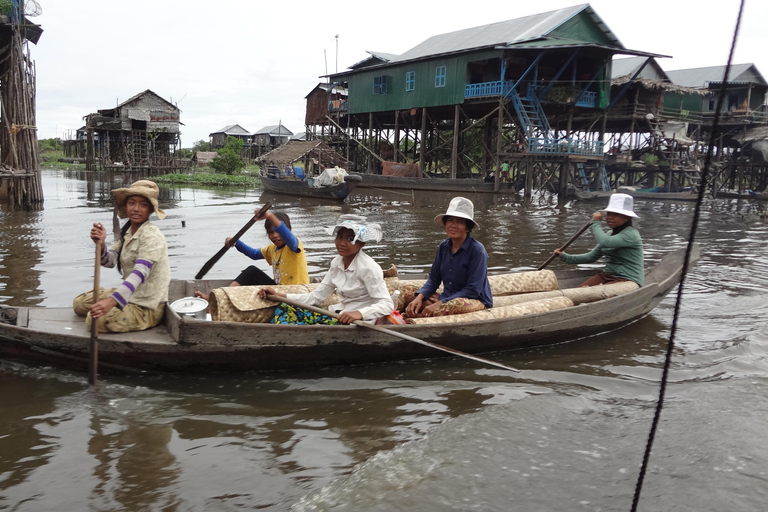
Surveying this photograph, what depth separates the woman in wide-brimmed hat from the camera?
3910 millimetres

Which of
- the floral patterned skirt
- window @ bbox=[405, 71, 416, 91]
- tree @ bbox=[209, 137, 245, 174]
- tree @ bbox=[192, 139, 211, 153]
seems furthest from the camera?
tree @ bbox=[192, 139, 211, 153]

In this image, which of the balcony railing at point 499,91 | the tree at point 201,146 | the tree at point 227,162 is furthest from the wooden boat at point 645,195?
the tree at point 201,146

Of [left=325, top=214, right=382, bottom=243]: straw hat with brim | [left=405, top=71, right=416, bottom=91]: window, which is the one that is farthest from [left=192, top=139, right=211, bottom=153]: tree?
[left=325, top=214, right=382, bottom=243]: straw hat with brim

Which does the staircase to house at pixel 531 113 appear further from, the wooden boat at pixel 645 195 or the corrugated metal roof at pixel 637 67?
the corrugated metal roof at pixel 637 67

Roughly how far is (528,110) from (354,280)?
67.4 ft

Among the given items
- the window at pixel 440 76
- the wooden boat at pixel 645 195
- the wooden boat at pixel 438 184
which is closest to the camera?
the wooden boat at pixel 438 184

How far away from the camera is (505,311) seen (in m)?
5.07

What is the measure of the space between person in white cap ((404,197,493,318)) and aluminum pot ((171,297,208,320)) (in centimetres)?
178

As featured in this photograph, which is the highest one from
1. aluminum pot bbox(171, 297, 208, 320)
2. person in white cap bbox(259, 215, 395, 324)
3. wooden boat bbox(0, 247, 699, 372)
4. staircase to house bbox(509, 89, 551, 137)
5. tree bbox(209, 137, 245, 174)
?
staircase to house bbox(509, 89, 551, 137)

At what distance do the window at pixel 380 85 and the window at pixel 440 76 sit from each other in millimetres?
3565

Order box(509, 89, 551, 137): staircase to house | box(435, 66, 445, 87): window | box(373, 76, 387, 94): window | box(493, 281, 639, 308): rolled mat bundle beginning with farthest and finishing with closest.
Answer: box(373, 76, 387, 94): window
box(435, 66, 445, 87): window
box(509, 89, 551, 137): staircase to house
box(493, 281, 639, 308): rolled mat bundle

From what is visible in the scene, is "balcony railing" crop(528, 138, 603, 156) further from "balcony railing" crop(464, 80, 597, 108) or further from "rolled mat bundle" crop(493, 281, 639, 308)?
"rolled mat bundle" crop(493, 281, 639, 308)

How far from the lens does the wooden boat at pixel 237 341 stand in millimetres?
3977

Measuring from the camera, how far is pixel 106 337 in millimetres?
3965
